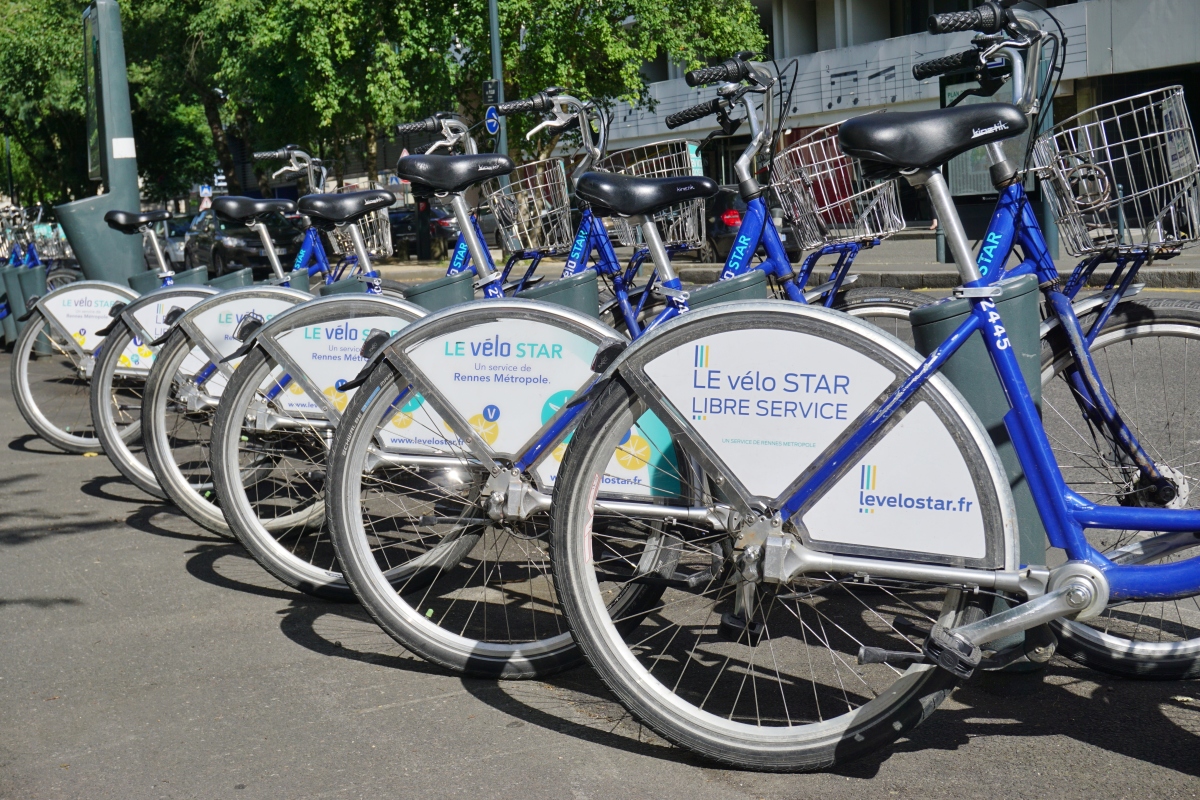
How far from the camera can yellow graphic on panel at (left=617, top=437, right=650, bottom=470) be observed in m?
3.07

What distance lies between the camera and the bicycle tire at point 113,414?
570 cm

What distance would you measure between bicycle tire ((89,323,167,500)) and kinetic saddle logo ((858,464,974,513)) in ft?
12.7

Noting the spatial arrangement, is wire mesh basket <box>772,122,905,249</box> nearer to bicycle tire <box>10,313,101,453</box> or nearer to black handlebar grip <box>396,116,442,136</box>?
black handlebar grip <box>396,116,442,136</box>

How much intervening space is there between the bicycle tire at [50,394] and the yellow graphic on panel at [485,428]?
366 cm

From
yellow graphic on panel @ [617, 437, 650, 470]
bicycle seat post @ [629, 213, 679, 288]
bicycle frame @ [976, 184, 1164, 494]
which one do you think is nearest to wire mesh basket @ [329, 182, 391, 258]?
bicycle seat post @ [629, 213, 679, 288]

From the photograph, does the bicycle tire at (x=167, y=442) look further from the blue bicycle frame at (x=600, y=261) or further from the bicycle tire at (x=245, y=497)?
the blue bicycle frame at (x=600, y=261)

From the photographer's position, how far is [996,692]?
10.4 feet

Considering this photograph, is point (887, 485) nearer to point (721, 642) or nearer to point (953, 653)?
point (953, 653)

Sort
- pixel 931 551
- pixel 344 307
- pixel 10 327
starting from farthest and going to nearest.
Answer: pixel 10 327 < pixel 344 307 < pixel 931 551

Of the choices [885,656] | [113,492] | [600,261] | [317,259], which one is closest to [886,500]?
[885,656]

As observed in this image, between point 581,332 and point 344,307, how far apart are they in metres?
1.10

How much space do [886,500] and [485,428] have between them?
1.25 m

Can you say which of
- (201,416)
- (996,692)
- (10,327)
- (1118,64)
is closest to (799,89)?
(1118,64)

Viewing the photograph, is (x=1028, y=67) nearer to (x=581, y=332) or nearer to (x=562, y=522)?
(x=581, y=332)
